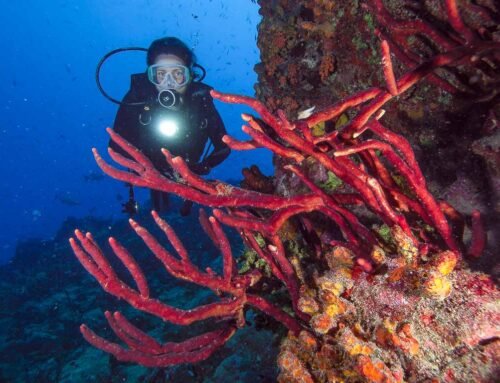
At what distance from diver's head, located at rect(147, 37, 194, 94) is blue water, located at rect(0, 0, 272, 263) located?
264 feet

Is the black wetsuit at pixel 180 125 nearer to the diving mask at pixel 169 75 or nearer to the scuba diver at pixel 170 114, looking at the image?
the scuba diver at pixel 170 114

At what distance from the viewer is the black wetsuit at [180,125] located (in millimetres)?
6801

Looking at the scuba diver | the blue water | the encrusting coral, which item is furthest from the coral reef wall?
the blue water

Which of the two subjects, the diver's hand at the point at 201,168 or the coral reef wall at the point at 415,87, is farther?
the diver's hand at the point at 201,168

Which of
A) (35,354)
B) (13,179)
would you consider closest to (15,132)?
(13,179)

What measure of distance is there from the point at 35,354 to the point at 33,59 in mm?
131245

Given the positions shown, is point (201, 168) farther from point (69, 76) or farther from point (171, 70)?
point (69, 76)

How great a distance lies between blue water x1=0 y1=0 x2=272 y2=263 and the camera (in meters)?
100

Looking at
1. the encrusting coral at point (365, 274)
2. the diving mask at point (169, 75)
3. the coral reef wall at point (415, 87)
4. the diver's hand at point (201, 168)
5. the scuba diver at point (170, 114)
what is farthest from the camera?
the diving mask at point (169, 75)

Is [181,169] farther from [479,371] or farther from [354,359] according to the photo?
[479,371]

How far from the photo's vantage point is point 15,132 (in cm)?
11300

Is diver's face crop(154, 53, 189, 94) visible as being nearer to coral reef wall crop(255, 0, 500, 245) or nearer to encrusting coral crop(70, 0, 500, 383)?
coral reef wall crop(255, 0, 500, 245)

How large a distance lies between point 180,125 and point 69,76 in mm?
138561

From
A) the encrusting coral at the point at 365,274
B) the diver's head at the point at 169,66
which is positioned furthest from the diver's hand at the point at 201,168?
the encrusting coral at the point at 365,274
